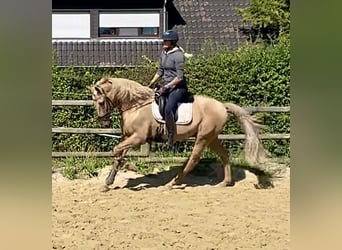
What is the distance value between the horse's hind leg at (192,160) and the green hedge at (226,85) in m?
1.03

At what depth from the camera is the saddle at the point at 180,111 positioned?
16.0 ft

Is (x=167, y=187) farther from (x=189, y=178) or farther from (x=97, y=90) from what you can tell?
(x=97, y=90)

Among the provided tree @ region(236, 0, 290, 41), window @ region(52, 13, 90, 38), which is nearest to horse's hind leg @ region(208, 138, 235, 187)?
tree @ region(236, 0, 290, 41)

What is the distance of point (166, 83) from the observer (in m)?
4.89

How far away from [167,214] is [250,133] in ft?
4.17

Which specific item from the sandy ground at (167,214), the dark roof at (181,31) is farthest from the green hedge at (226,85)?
the dark roof at (181,31)

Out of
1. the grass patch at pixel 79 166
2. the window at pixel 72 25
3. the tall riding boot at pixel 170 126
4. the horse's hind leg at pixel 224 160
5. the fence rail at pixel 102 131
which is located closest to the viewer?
the tall riding boot at pixel 170 126

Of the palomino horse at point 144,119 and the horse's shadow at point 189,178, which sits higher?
the palomino horse at point 144,119

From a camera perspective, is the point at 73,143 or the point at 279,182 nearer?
the point at 279,182

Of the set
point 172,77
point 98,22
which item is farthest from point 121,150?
point 98,22

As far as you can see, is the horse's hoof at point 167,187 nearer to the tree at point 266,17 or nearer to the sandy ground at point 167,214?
the sandy ground at point 167,214
